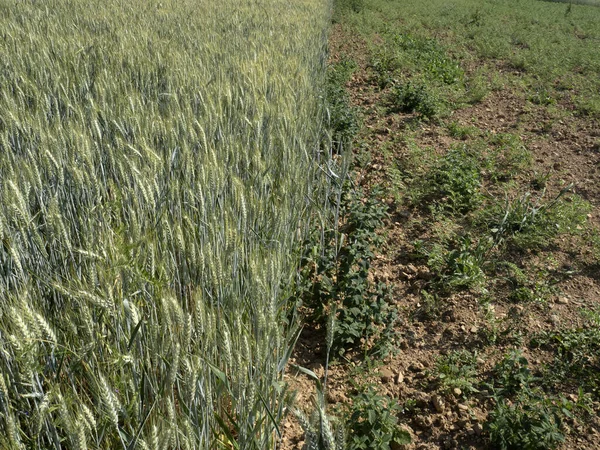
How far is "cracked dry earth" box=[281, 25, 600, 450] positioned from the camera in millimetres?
1926

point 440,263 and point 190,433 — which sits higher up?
point 190,433

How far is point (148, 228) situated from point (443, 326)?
156 cm

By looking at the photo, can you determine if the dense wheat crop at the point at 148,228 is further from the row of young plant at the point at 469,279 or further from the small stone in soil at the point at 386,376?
the small stone in soil at the point at 386,376

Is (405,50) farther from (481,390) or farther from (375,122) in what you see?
(481,390)

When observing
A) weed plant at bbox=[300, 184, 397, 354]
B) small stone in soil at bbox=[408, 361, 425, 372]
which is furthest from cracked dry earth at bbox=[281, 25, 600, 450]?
weed plant at bbox=[300, 184, 397, 354]

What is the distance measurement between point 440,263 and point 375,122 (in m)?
2.61

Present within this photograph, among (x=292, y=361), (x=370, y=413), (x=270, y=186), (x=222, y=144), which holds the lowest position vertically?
(x=292, y=361)

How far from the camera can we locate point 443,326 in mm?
2441

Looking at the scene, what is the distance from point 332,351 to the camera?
219cm

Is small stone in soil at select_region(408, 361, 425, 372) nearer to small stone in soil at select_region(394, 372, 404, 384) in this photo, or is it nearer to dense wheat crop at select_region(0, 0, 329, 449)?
small stone in soil at select_region(394, 372, 404, 384)

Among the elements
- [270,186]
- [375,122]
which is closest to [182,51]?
[375,122]

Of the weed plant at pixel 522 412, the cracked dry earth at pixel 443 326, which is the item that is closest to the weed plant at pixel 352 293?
the cracked dry earth at pixel 443 326

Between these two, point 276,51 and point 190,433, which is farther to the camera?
point 276,51

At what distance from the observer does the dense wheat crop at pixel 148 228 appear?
3.88 feet
